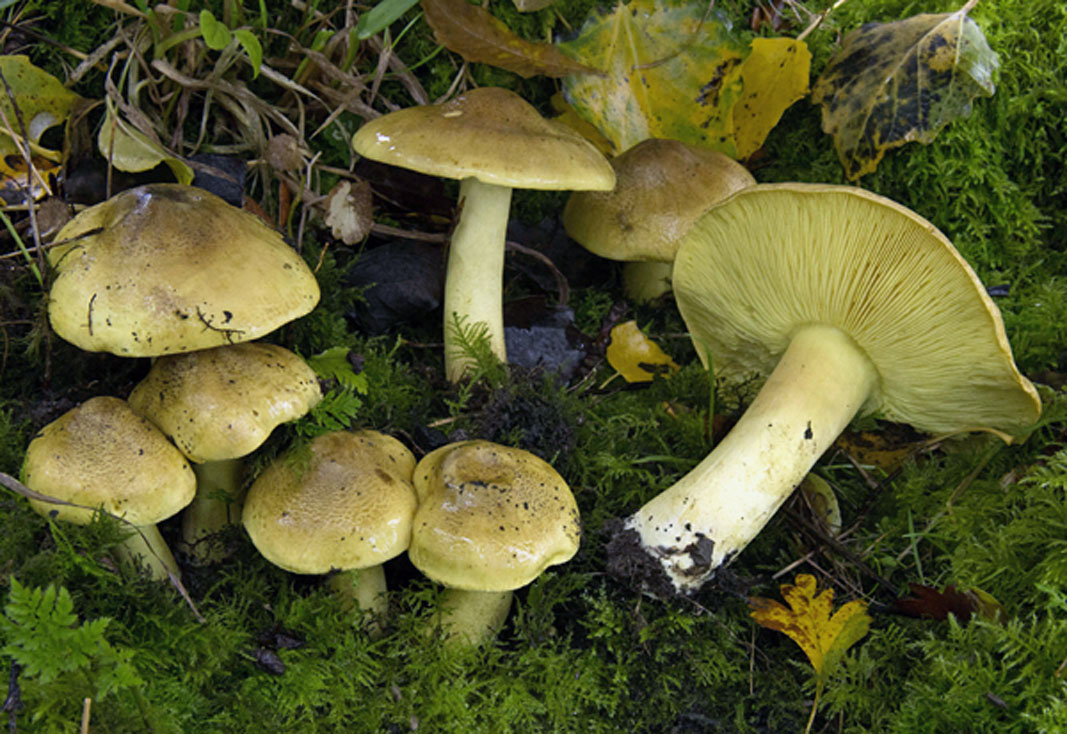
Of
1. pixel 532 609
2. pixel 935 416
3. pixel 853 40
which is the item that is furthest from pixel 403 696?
pixel 853 40

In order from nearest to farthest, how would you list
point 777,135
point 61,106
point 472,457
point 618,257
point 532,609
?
1. point 472,457
2. point 532,609
3. point 61,106
4. point 618,257
5. point 777,135

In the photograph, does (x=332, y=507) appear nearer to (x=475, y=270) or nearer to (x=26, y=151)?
(x=475, y=270)

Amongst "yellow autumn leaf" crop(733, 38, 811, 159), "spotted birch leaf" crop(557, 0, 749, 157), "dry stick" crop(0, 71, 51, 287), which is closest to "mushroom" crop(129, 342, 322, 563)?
"dry stick" crop(0, 71, 51, 287)

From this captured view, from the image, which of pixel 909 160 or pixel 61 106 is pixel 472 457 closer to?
pixel 61 106

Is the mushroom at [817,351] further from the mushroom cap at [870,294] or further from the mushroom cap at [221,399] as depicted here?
the mushroom cap at [221,399]

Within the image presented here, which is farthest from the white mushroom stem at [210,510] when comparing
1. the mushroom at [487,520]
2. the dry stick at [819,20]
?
the dry stick at [819,20]
